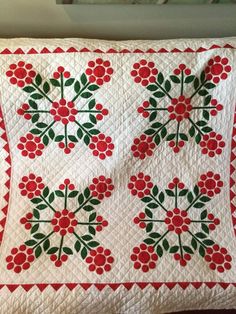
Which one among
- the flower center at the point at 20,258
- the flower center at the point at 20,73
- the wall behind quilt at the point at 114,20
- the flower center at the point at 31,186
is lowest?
the flower center at the point at 20,258

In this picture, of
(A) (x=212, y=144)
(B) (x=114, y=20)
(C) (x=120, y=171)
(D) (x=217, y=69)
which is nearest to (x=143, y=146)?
(C) (x=120, y=171)

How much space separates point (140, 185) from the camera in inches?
52.8

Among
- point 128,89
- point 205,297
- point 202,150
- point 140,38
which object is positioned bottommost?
point 205,297

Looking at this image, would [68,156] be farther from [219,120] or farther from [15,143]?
[219,120]

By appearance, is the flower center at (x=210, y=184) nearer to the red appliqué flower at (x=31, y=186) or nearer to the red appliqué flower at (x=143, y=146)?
the red appliqué flower at (x=143, y=146)

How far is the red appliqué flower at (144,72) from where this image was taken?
4.17 feet

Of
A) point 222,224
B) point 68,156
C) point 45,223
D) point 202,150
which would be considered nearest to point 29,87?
point 68,156

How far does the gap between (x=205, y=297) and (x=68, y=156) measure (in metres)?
0.70

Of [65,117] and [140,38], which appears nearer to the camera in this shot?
[65,117]

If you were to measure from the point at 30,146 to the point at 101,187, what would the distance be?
12.4 inches

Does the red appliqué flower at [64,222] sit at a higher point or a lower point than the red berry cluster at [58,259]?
higher

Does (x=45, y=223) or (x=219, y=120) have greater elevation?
(x=219, y=120)

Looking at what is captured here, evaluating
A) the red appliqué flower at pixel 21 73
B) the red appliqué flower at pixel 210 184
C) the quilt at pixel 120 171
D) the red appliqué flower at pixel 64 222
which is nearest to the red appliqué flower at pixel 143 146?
the quilt at pixel 120 171

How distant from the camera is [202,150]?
135 centimetres
